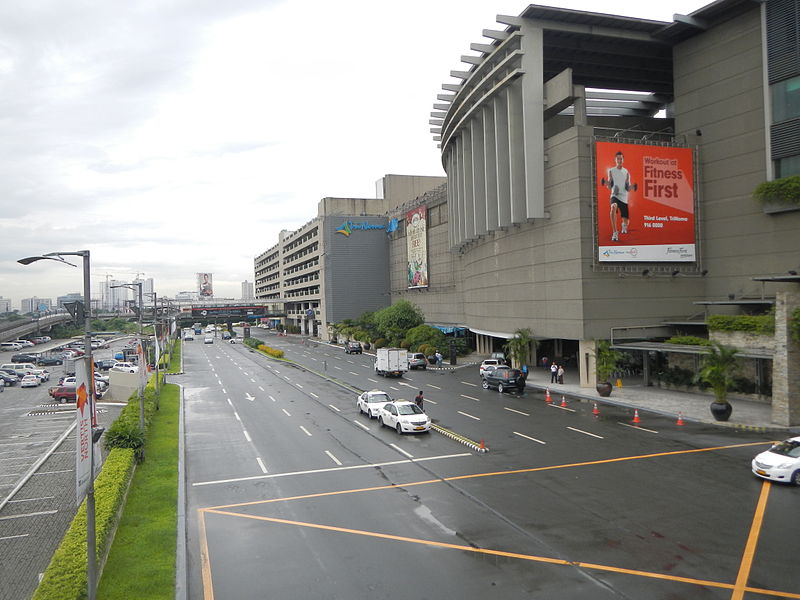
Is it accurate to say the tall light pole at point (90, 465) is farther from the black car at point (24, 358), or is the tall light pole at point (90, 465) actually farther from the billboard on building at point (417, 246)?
the billboard on building at point (417, 246)

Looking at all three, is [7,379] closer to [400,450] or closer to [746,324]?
[400,450]

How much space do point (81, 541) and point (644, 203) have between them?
41.0 m

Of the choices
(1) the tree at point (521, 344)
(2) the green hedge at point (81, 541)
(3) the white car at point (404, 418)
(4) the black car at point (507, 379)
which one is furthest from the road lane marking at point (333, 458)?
(1) the tree at point (521, 344)

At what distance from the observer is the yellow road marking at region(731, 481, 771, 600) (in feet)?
36.5

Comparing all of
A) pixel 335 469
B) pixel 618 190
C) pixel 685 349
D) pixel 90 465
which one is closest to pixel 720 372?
pixel 685 349

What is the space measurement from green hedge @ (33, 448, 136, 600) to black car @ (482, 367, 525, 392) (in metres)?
26.5

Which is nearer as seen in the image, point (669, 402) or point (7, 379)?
point (669, 402)

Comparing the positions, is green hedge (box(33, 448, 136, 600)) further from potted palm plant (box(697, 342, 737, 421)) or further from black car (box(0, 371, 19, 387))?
black car (box(0, 371, 19, 387))

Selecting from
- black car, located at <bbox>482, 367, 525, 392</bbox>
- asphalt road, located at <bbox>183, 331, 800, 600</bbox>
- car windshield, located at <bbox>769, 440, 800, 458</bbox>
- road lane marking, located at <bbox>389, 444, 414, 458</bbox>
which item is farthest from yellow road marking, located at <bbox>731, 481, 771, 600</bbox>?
black car, located at <bbox>482, 367, 525, 392</bbox>

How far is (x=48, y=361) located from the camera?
7662cm

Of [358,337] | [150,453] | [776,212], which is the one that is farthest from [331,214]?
[150,453]

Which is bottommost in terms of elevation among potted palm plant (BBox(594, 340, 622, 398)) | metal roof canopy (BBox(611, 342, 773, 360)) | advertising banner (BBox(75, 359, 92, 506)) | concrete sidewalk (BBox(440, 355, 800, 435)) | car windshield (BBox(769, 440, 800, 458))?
concrete sidewalk (BBox(440, 355, 800, 435))

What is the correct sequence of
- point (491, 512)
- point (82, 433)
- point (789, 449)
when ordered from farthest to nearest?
point (789, 449), point (491, 512), point (82, 433)

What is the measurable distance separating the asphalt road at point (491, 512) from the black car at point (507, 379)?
30.4 ft
